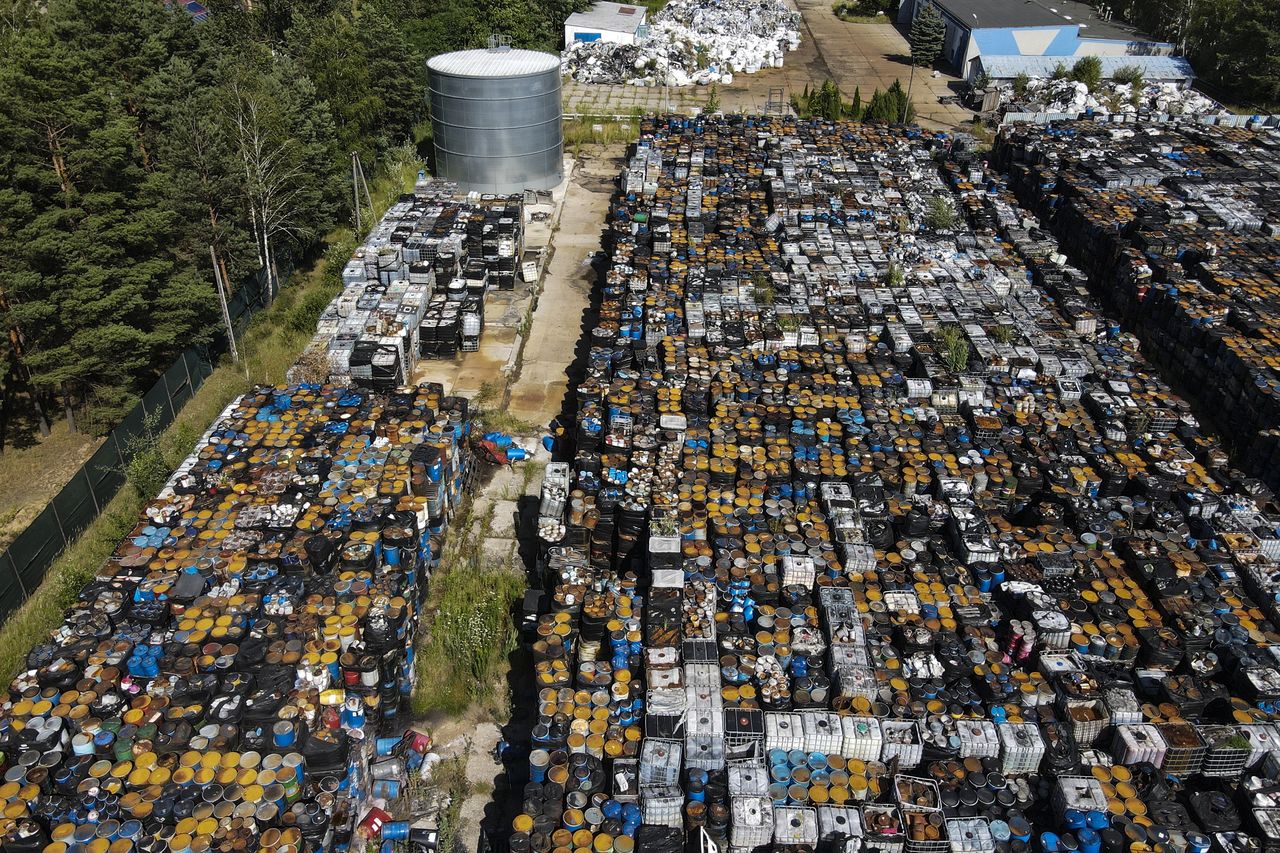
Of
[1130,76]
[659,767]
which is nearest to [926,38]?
[1130,76]

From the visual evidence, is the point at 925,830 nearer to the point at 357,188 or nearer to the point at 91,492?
the point at 91,492

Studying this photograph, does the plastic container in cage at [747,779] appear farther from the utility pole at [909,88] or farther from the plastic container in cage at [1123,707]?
the utility pole at [909,88]

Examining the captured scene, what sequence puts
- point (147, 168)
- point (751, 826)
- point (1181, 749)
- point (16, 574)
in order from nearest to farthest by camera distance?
point (751, 826) → point (1181, 749) → point (16, 574) → point (147, 168)

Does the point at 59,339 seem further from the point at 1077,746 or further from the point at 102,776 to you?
the point at 1077,746

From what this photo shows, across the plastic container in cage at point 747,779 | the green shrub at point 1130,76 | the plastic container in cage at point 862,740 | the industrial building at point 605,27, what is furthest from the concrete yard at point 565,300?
the green shrub at point 1130,76

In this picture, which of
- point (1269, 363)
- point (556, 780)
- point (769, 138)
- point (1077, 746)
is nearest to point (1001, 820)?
point (1077, 746)

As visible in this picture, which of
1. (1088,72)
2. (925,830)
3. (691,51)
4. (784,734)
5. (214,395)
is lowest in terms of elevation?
(214,395)
